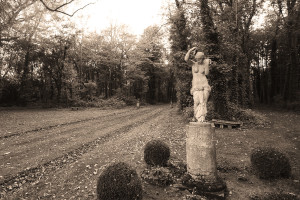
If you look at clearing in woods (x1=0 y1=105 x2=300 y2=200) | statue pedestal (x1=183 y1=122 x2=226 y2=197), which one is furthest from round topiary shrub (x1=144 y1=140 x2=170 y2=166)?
statue pedestal (x1=183 y1=122 x2=226 y2=197)

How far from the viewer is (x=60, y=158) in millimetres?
7570

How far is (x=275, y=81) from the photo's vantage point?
31.5 m

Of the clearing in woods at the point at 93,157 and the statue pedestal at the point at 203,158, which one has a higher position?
the statue pedestal at the point at 203,158

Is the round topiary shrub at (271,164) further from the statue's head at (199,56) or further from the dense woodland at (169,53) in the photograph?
the dense woodland at (169,53)

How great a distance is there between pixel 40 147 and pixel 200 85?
26.5 ft

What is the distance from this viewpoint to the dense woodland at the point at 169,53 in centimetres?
1382

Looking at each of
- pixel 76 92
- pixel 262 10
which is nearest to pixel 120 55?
pixel 76 92

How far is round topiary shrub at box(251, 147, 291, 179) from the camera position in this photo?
5.15 metres

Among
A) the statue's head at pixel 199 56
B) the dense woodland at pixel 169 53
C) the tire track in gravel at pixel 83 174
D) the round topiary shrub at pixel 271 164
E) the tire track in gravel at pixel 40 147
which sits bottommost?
the tire track in gravel at pixel 83 174

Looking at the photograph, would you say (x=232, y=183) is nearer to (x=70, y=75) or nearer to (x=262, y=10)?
(x=262, y=10)

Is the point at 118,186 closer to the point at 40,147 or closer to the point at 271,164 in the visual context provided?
the point at 271,164

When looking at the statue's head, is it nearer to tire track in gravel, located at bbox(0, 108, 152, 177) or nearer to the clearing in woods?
the clearing in woods

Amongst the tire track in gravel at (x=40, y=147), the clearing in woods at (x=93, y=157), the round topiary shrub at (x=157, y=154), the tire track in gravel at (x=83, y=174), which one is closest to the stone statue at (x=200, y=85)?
the round topiary shrub at (x=157, y=154)

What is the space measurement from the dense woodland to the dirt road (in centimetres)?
799
